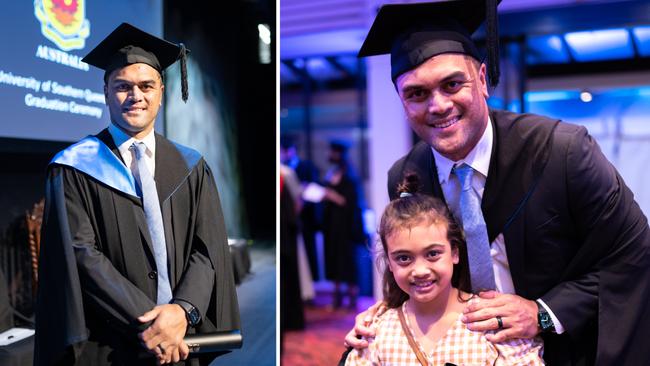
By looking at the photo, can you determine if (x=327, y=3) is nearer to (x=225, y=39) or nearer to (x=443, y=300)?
(x=225, y=39)

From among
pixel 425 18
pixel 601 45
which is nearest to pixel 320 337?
pixel 601 45

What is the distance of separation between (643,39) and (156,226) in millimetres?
6784

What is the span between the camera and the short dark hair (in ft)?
6.39

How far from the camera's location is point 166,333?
1840mm

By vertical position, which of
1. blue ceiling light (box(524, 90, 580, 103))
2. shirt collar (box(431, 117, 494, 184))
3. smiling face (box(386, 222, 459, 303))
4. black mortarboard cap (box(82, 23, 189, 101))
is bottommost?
smiling face (box(386, 222, 459, 303))

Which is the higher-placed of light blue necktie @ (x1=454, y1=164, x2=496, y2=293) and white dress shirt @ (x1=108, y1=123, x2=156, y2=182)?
white dress shirt @ (x1=108, y1=123, x2=156, y2=182)

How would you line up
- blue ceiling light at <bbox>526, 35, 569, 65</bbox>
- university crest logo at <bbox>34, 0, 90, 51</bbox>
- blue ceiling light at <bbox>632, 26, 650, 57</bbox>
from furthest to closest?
1. blue ceiling light at <bbox>526, 35, 569, 65</bbox>
2. blue ceiling light at <bbox>632, 26, 650, 57</bbox>
3. university crest logo at <bbox>34, 0, 90, 51</bbox>

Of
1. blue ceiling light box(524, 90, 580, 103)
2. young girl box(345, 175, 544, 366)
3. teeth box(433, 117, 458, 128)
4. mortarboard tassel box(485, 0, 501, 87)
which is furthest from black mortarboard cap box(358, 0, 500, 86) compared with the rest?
blue ceiling light box(524, 90, 580, 103)

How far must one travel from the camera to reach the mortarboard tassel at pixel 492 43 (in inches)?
75.7

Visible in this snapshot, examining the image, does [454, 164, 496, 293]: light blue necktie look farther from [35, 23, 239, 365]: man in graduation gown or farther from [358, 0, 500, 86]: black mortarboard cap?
[35, 23, 239, 365]: man in graduation gown

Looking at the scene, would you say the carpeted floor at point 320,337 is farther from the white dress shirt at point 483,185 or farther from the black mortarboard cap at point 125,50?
the black mortarboard cap at point 125,50

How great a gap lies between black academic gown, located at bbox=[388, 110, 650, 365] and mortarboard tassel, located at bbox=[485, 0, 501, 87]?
8.8 inches

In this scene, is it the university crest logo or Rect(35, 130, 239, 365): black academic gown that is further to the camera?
the university crest logo

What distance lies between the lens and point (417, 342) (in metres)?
2.00
